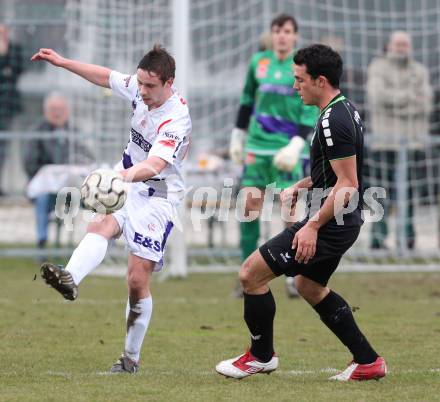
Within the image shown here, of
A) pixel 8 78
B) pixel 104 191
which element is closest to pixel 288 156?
pixel 104 191

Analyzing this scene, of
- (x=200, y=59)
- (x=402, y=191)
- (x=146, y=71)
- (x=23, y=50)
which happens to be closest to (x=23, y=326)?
(x=146, y=71)

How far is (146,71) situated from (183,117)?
0.37 m

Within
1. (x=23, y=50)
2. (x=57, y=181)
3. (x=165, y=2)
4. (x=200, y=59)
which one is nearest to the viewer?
(x=165, y=2)

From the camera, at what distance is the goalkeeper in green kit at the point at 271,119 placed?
32.8 feet

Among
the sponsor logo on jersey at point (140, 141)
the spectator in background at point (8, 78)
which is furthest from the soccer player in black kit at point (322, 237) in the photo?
the spectator in background at point (8, 78)

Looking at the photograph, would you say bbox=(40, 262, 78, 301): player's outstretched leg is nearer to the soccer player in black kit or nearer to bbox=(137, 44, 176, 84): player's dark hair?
the soccer player in black kit

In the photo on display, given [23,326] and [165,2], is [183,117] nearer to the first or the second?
[23,326]

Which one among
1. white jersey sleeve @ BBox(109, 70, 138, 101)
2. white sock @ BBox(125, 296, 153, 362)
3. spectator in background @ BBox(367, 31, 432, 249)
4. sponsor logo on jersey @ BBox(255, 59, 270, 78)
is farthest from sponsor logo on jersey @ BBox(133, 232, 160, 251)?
spectator in background @ BBox(367, 31, 432, 249)

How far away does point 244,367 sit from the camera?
6180mm

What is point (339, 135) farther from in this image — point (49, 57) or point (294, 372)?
point (49, 57)

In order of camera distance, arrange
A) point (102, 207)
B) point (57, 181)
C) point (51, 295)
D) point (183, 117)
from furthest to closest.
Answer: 1. point (57, 181)
2. point (51, 295)
3. point (183, 117)
4. point (102, 207)

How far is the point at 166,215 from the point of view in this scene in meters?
6.67

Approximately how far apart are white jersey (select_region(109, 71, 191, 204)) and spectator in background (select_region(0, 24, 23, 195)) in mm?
8466

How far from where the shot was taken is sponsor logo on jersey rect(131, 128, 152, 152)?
671 centimetres
